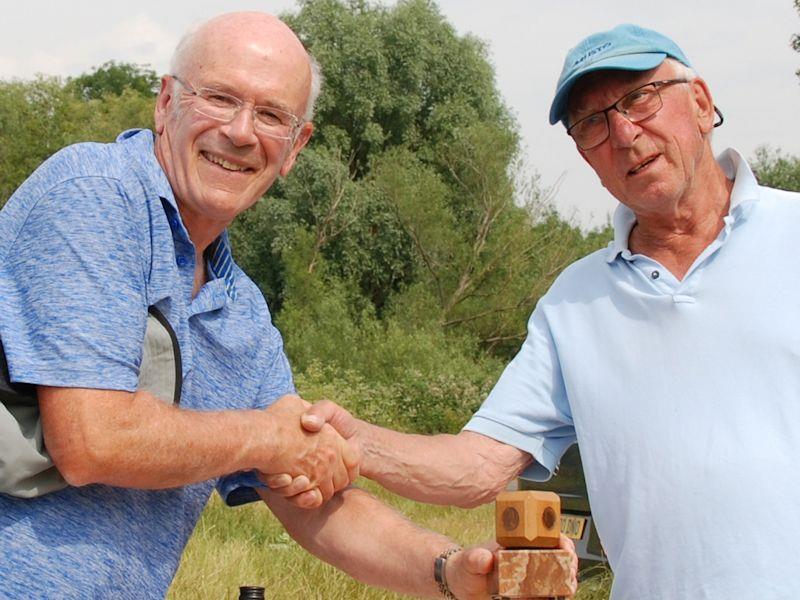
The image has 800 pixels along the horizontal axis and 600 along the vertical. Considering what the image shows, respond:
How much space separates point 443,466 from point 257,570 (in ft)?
10.5

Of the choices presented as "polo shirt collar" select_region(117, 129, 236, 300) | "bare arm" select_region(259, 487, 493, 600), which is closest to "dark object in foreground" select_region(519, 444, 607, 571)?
"bare arm" select_region(259, 487, 493, 600)

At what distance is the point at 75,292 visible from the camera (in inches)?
97.0

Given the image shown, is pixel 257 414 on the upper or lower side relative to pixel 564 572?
upper

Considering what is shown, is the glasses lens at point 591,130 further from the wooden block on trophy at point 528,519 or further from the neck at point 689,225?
the wooden block on trophy at point 528,519

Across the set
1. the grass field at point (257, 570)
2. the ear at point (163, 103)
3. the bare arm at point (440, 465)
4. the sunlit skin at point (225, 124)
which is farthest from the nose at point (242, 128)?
the grass field at point (257, 570)

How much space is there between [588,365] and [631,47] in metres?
0.97

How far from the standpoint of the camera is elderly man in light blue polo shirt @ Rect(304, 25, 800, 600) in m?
2.96

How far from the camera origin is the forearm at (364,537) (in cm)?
329

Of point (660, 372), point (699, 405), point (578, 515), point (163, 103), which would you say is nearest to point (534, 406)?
point (660, 372)

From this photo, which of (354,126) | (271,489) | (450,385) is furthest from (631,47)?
(354,126)

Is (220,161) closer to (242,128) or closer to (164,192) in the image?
(242,128)

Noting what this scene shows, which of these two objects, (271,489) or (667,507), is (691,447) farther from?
(271,489)

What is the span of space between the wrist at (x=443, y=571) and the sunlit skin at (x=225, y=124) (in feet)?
3.37

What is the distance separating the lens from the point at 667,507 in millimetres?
3039
